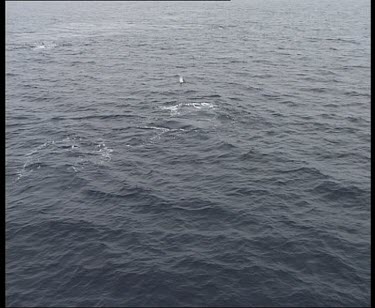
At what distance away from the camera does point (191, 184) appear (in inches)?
2653

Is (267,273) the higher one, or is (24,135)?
(24,135)

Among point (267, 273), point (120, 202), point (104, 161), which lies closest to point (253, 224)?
point (267, 273)

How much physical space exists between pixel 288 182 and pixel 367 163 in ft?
52.2

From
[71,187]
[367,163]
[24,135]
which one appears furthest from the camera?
[24,135]

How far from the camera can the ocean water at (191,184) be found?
4875cm

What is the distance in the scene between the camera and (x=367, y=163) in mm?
72688

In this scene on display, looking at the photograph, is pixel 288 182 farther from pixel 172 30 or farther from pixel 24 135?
pixel 172 30

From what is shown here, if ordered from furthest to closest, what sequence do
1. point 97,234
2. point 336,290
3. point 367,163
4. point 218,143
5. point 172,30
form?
point 172,30 → point 218,143 → point 367,163 → point 97,234 → point 336,290

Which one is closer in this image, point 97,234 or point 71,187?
point 97,234

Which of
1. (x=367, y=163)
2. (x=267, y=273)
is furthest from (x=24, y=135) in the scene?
(x=367, y=163)

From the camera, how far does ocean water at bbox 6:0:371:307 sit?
48750mm

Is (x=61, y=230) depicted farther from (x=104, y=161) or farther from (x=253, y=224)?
(x=253, y=224)

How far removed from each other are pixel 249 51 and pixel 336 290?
359ft

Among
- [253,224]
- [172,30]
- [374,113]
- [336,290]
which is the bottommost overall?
[336,290]
